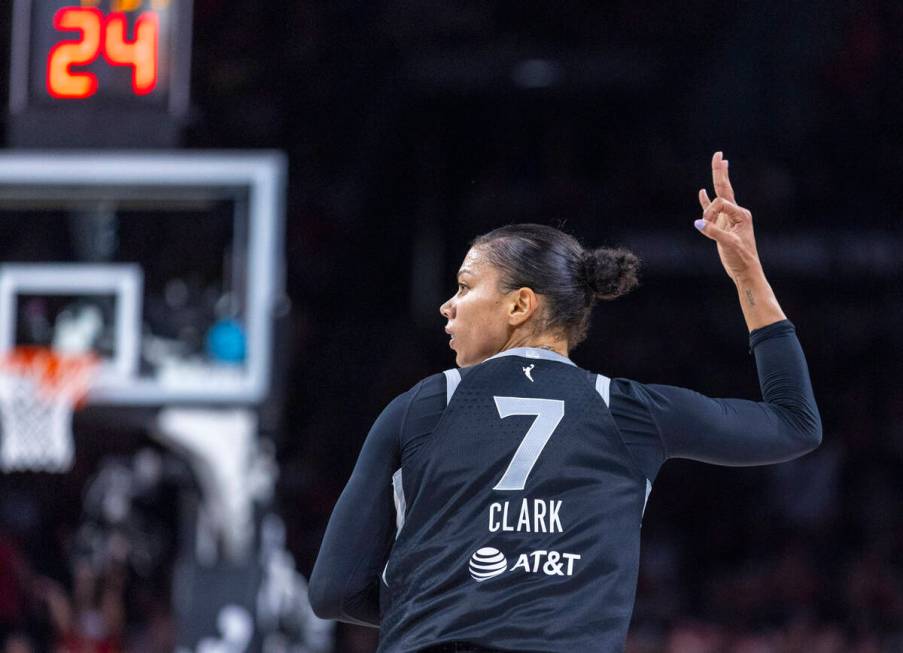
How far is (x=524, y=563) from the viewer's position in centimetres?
217

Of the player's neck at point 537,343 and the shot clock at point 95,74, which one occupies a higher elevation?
the shot clock at point 95,74

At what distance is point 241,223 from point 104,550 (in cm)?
454

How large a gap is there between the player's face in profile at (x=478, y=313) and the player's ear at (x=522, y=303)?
0.04 ft

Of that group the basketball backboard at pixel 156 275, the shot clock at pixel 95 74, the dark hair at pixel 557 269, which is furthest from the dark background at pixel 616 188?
the dark hair at pixel 557 269

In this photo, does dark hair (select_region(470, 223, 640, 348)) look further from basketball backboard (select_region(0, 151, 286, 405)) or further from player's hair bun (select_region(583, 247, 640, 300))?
basketball backboard (select_region(0, 151, 286, 405))

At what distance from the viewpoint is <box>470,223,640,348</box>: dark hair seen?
2.39m

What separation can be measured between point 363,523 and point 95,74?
4839 mm

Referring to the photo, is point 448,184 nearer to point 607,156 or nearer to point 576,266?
point 607,156

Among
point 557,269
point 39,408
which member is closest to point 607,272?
point 557,269

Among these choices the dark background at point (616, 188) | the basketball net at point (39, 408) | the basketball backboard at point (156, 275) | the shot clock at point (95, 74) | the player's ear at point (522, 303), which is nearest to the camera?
the player's ear at point (522, 303)

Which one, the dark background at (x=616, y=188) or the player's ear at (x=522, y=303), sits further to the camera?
the dark background at (x=616, y=188)

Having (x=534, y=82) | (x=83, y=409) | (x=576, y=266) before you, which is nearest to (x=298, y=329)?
(x=534, y=82)

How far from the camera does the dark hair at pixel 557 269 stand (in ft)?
7.85

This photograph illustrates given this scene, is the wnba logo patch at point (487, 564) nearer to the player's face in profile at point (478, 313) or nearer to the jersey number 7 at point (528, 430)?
the jersey number 7 at point (528, 430)
